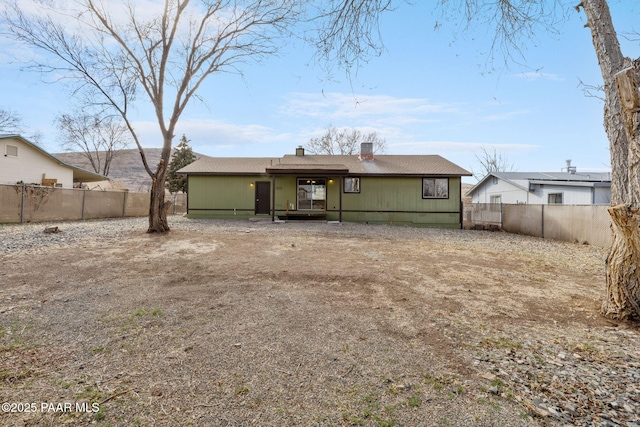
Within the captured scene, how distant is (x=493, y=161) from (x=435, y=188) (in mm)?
28588

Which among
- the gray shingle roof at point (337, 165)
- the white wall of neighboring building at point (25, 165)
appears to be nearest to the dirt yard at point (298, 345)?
the gray shingle roof at point (337, 165)

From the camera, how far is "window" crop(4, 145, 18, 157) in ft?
53.2

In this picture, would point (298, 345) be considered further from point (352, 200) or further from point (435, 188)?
point (435, 188)

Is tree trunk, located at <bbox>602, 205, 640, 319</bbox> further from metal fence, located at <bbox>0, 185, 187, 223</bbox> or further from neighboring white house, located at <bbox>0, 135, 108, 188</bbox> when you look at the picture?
neighboring white house, located at <bbox>0, 135, 108, 188</bbox>

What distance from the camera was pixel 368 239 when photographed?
9.47 meters

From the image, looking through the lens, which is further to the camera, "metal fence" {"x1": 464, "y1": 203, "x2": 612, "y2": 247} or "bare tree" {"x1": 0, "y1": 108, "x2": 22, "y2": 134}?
"bare tree" {"x1": 0, "y1": 108, "x2": 22, "y2": 134}

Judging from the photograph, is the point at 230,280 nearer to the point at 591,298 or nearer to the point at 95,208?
the point at 591,298

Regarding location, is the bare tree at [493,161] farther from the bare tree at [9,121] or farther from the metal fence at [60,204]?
the bare tree at [9,121]

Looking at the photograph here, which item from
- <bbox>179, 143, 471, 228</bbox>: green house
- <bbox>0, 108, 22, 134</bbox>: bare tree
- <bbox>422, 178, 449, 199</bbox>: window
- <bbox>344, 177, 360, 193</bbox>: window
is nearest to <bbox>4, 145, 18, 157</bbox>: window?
<bbox>179, 143, 471, 228</bbox>: green house

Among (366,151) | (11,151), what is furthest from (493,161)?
(11,151)

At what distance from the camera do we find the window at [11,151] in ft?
53.2

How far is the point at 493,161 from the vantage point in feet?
124

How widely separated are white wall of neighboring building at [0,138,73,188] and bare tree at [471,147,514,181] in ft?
141

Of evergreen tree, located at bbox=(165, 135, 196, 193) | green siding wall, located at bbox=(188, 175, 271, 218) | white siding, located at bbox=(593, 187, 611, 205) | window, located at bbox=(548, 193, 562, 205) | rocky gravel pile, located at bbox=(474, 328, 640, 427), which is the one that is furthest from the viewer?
evergreen tree, located at bbox=(165, 135, 196, 193)
